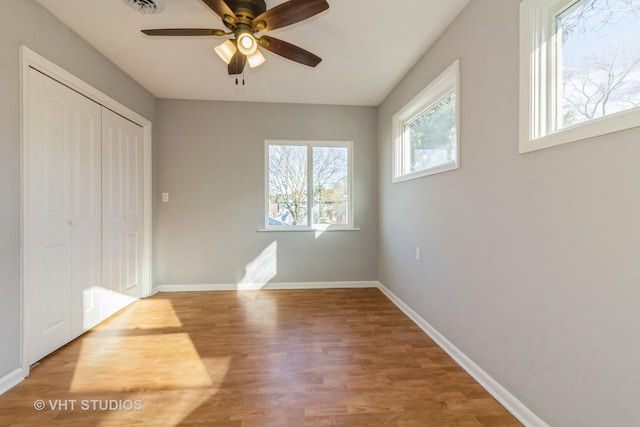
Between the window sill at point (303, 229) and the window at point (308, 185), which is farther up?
the window at point (308, 185)

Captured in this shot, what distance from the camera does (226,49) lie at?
6.34ft

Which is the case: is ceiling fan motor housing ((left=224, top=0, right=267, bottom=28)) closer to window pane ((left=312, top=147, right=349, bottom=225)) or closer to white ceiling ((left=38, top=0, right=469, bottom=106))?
white ceiling ((left=38, top=0, right=469, bottom=106))

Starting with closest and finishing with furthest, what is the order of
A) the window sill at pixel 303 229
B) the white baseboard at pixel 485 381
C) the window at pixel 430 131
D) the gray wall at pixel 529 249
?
1. the gray wall at pixel 529 249
2. the white baseboard at pixel 485 381
3. the window at pixel 430 131
4. the window sill at pixel 303 229

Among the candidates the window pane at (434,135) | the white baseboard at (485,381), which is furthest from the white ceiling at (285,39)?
the white baseboard at (485,381)

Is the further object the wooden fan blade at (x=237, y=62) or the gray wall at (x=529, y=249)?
the wooden fan blade at (x=237, y=62)

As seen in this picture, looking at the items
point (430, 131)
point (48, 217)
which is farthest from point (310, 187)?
point (48, 217)

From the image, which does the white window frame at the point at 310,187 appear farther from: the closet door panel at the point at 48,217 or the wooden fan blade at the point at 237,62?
the closet door panel at the point at 48,217

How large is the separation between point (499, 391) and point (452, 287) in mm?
693

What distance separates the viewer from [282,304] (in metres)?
3.20

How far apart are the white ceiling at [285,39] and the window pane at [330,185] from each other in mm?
755

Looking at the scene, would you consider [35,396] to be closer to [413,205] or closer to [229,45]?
[229,45]

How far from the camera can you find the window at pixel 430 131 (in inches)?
86.5

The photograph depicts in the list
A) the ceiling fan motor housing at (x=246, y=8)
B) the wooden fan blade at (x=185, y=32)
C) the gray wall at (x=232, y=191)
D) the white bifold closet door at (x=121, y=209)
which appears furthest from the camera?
the gray wall at (x=232, y=191)

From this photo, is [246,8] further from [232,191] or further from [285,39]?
[232,191]
